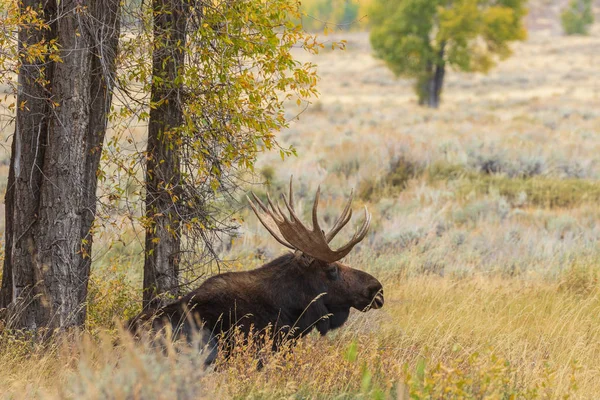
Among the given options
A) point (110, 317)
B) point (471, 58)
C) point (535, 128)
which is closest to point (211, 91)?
point (110, 317)

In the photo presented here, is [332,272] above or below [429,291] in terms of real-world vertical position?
above

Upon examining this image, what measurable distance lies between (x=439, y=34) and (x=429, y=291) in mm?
33863

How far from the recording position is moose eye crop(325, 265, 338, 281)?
5906mm

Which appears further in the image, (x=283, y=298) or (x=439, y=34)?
(x=439, y=34)

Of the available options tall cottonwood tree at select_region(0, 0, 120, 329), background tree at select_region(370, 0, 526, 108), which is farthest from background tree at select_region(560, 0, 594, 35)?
tall cottonwood tree at select_region(0, 0, 120, 329)

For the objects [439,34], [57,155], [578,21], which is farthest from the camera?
[578,21]

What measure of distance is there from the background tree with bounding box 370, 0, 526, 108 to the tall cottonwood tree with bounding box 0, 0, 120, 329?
1393 inches

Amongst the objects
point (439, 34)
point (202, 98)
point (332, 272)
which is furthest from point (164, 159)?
point (439, 34)

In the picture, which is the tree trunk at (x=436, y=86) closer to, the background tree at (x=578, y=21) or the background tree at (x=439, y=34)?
the background tree at (x=439, y=34)

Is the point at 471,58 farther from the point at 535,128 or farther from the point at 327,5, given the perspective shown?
the point at 327,5

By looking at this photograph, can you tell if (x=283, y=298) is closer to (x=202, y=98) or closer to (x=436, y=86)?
(x=202, y=98)

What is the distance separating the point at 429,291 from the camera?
8.04 m

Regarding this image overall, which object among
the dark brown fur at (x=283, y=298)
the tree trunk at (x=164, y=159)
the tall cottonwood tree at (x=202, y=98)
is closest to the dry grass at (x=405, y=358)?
the dark brown fur at (x=283, y=298)

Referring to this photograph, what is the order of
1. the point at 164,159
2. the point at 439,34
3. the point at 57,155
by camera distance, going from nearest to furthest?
the point at 57,155, the point at 164,159, the point at 439,34
